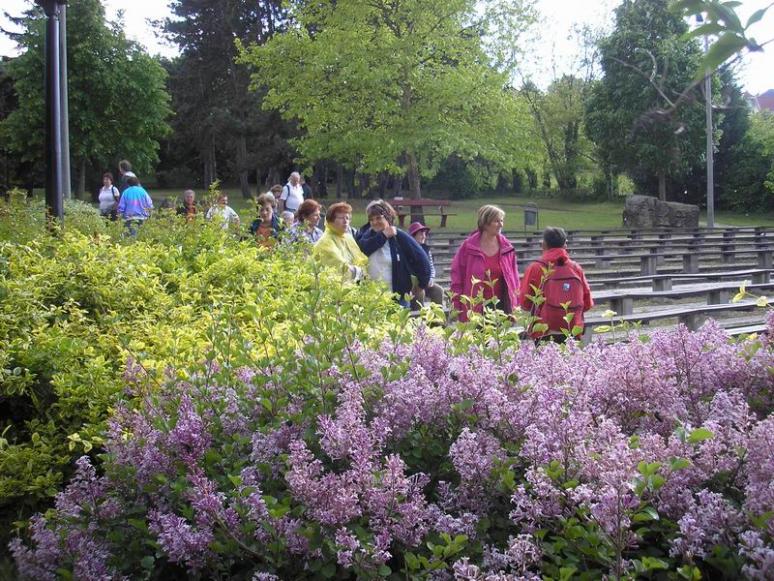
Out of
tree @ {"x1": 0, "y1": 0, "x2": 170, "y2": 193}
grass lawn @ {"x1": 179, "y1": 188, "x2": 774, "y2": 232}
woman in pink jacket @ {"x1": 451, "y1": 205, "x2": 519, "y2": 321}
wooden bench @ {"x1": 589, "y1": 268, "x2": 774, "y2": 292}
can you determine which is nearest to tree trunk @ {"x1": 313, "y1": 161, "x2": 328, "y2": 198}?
grass lawn @ {"x1": 179, "y1": 188, "x2": 774, "y2": 232}

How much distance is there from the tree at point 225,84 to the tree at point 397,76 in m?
16.2

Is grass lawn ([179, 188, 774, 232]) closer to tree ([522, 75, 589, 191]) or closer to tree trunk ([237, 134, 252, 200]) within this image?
tree trunk ([237, 134, 252, 200])

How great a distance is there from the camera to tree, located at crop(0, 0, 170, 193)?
1976 inches

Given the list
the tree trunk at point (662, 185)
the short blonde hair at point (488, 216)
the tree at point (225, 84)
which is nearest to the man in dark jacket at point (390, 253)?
the short blonde hair at point (488, 216)

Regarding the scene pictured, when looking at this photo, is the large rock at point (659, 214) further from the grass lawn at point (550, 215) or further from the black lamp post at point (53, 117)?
the black lamp post at point (53, 117)

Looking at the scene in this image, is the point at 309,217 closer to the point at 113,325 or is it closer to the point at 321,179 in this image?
the point at 113,325

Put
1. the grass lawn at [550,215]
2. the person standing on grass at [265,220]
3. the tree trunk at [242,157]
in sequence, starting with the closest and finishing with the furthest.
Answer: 1. the person standing on grass at [265,220]
2. the grass lawn at [550,215]
3. the tree trunk at [242,157]

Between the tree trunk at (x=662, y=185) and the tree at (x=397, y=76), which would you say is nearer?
the tree at (x=397, y=76)

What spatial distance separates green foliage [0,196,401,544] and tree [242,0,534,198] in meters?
26.1

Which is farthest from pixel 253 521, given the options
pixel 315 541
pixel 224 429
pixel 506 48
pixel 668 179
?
pixel 668 179

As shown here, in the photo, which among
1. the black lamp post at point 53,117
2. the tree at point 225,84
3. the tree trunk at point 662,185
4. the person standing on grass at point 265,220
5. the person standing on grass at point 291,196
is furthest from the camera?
the tree trunk at point 662,185

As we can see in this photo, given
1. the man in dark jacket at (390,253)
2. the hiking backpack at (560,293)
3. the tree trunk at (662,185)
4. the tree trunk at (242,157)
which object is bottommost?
the hiking backpack at (560,293)

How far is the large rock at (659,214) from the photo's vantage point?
45562mm

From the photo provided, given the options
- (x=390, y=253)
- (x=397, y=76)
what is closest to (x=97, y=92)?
(x=397, y=76)
